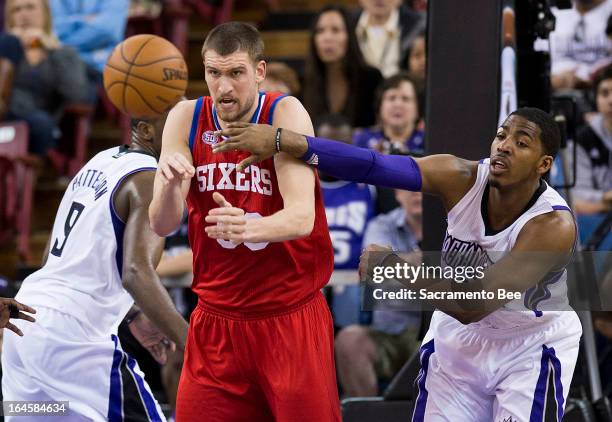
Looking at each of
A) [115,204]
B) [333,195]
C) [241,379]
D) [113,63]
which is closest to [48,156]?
[333,195]

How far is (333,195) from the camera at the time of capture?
7.12 m

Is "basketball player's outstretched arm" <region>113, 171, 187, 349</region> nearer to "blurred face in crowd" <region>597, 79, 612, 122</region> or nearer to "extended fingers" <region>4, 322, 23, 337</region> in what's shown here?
"extended fingers" <region>4, 322, 23, 337</region>

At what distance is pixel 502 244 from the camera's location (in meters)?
4.46

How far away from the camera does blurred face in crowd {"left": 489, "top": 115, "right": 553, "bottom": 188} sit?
439 cm

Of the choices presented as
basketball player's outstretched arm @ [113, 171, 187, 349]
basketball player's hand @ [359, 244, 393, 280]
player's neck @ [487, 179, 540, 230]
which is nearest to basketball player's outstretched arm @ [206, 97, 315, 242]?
basketball player's hand @ [359, 244, 393, 280]

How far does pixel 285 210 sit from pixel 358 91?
4739 millimetres

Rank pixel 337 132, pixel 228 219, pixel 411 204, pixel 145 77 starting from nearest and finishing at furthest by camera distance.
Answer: pixel 228 219 → pixel 145 77 → pixel 411 204 → pixel 337 132

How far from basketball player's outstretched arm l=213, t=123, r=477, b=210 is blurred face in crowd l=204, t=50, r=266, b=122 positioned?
112 mm

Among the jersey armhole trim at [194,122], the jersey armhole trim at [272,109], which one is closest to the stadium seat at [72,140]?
the jersey armhole trim at [194,122]

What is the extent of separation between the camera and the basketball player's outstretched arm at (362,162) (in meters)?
3.91

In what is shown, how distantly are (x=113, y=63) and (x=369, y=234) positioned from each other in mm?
2266

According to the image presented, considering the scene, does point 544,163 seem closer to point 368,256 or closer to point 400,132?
point 368,256

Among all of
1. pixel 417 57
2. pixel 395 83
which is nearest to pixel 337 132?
pixel 395 83

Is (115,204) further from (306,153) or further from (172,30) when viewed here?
(172,30)
